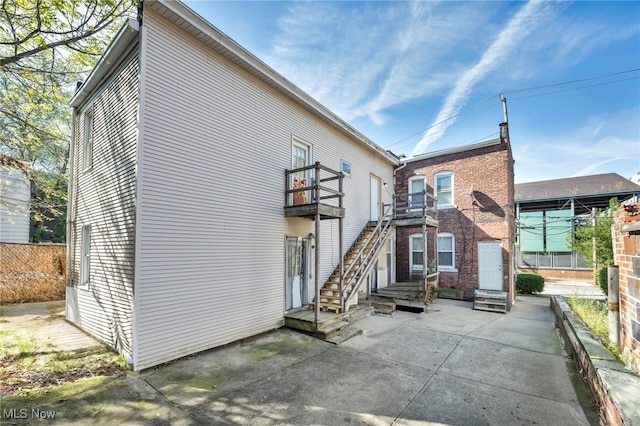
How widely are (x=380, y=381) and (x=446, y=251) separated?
32.8ft

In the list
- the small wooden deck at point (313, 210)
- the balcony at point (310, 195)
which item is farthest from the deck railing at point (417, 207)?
the small wooden deck at point (313, 210)

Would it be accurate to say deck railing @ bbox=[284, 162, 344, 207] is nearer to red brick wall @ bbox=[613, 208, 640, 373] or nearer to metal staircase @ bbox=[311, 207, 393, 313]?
metal staircase @ bbox=[311, 207, 393, 313]

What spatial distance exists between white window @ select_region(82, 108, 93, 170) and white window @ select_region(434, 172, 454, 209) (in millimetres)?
13420

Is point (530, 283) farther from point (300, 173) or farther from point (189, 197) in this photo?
point (189, 197)

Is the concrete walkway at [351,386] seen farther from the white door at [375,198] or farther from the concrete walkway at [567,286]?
the concrete walkway at [567,286]

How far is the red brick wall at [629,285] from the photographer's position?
321cm

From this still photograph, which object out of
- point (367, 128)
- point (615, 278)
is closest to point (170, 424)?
point (615, 278)

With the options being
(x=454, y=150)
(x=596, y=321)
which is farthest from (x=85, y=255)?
(x=454, y=150)

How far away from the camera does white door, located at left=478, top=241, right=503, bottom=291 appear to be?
38.7 feet

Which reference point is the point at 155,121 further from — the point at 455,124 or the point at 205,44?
the point at 455,124

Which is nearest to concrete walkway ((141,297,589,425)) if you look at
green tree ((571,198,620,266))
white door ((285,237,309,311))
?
white door ((285,237,309,311))

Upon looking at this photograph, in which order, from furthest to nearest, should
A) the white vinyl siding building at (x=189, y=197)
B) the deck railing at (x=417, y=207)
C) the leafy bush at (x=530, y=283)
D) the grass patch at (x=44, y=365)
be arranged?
the leafy bush at (x=530, y=283)
the deck railing at (x=417, y=207)
the white vinyl siding building at (x=189, y=197)
the grass patch at (x=44, y=365)

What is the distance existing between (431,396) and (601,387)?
2.02 m

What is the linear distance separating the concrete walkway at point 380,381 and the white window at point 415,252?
6279mm
